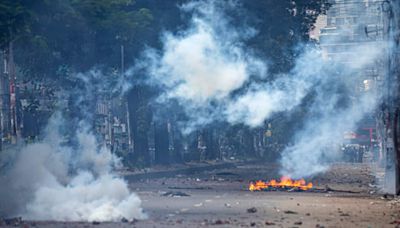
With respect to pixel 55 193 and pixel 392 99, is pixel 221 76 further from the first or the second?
pixel 55 193

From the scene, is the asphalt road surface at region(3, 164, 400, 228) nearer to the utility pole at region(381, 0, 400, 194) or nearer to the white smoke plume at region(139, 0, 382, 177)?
the utility pole at region(381, 0, 400, 194)

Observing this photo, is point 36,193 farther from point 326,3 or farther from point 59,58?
point 326,3

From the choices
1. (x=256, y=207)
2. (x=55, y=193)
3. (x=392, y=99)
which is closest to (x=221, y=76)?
(x=392, y=99)

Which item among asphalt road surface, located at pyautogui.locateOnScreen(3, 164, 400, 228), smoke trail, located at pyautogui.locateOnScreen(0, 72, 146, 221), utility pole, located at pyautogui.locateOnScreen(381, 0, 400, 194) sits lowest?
asphalt road surface, located at pyautogui.locateOnScreen(3, 164, 400, 228)

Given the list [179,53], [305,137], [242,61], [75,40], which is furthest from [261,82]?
[305,137]

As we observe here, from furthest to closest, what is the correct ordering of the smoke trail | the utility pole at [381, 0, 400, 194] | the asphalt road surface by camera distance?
the utility pole at [381, 0, 400, 194], the smoke trail, the asphalt road surface

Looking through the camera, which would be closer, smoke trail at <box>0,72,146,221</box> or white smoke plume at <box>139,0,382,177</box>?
smoke trail at <box>0,72,146,221</box>

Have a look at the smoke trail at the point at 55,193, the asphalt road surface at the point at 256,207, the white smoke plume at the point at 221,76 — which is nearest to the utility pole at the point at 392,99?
the asphalt road surface at the point at 256,207

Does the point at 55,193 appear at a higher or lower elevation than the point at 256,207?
higher

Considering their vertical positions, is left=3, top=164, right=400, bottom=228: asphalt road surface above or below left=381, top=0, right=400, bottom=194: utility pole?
below

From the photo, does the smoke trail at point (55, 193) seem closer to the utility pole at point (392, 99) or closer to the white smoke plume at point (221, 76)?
the utility pole at point (392, 99)

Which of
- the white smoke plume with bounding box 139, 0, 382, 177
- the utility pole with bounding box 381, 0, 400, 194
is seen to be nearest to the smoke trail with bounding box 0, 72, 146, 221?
the utility pole with bounding box 381, 0, 400, 194

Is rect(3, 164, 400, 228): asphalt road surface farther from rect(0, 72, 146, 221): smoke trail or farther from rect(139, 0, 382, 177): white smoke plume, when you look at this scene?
rect(139, 0, 382, 177): white smoke plume

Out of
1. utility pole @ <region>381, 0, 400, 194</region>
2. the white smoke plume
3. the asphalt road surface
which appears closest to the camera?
the asphalt road surface
